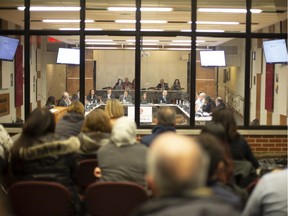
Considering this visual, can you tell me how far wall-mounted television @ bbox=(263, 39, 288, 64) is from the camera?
23.9 ft

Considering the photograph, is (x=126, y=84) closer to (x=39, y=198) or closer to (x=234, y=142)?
(x=234, y=142)

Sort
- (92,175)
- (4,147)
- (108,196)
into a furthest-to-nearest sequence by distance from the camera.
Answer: (4,147), (92,175), (108,196)

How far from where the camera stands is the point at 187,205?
1.51 metres

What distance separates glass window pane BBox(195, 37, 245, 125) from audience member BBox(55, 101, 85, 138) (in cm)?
262

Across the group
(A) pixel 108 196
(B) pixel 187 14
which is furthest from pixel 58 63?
(A) pixel 108 196

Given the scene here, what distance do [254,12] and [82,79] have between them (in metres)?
3.04

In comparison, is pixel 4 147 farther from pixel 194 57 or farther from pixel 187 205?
pixel 194 57

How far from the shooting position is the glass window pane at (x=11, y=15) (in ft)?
23.9

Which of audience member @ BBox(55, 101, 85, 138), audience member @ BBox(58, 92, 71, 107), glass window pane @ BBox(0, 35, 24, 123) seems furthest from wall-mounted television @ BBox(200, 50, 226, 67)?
glass window pane @ BBox(0, 35, 24, 123)

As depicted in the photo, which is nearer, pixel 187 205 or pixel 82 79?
pixel 187 205

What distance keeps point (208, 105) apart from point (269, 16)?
5.93ft

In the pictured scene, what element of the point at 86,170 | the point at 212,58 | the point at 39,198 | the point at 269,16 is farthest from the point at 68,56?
the point at 39,198

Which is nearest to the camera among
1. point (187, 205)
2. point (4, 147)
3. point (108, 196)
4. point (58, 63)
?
point (187, 205)

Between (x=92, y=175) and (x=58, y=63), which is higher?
(x=58, y=63)
